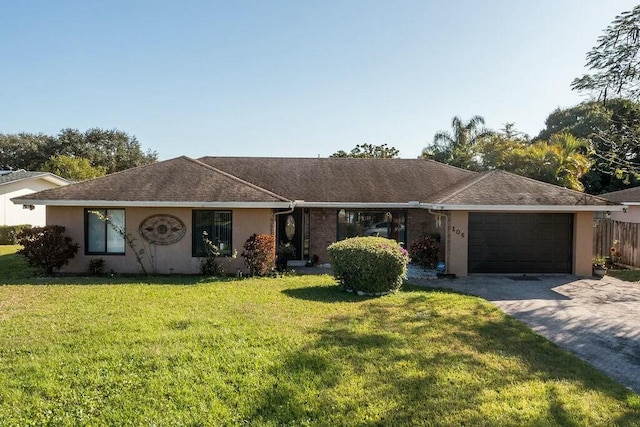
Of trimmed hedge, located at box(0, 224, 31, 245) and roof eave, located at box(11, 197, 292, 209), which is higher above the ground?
roof eave, located at box(11, 197, 292, 209)

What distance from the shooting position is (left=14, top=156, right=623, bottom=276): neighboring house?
12562mm

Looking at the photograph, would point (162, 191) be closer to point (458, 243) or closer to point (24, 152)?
point (458, 243)

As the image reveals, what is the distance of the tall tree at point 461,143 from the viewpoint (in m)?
28.9

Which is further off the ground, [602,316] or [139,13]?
[139,13]

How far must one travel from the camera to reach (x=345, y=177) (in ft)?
58.0

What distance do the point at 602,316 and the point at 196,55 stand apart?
51.5 ft

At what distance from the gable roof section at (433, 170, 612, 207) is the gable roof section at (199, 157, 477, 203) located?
200 centimetres

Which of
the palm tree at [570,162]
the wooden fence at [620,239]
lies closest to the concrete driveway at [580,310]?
the wooden fence at [620,239]

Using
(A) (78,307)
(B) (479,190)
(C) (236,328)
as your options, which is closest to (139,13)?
(A) (78,307)

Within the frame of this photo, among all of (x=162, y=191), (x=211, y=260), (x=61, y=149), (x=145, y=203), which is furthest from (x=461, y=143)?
(x=61, y=149)

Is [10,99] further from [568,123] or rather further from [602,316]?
[568,123]

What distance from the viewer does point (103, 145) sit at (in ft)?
165

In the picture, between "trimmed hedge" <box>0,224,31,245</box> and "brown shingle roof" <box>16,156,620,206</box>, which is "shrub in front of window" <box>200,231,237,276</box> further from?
"trimmed hedge" <box>0,224,31,245</box>

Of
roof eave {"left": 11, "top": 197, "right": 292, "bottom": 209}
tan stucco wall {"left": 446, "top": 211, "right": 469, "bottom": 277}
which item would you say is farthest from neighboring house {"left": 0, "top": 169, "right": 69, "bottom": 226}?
tan stucco wall {"left": 446, "top": 211, "right": 469, "bottom": 277}
